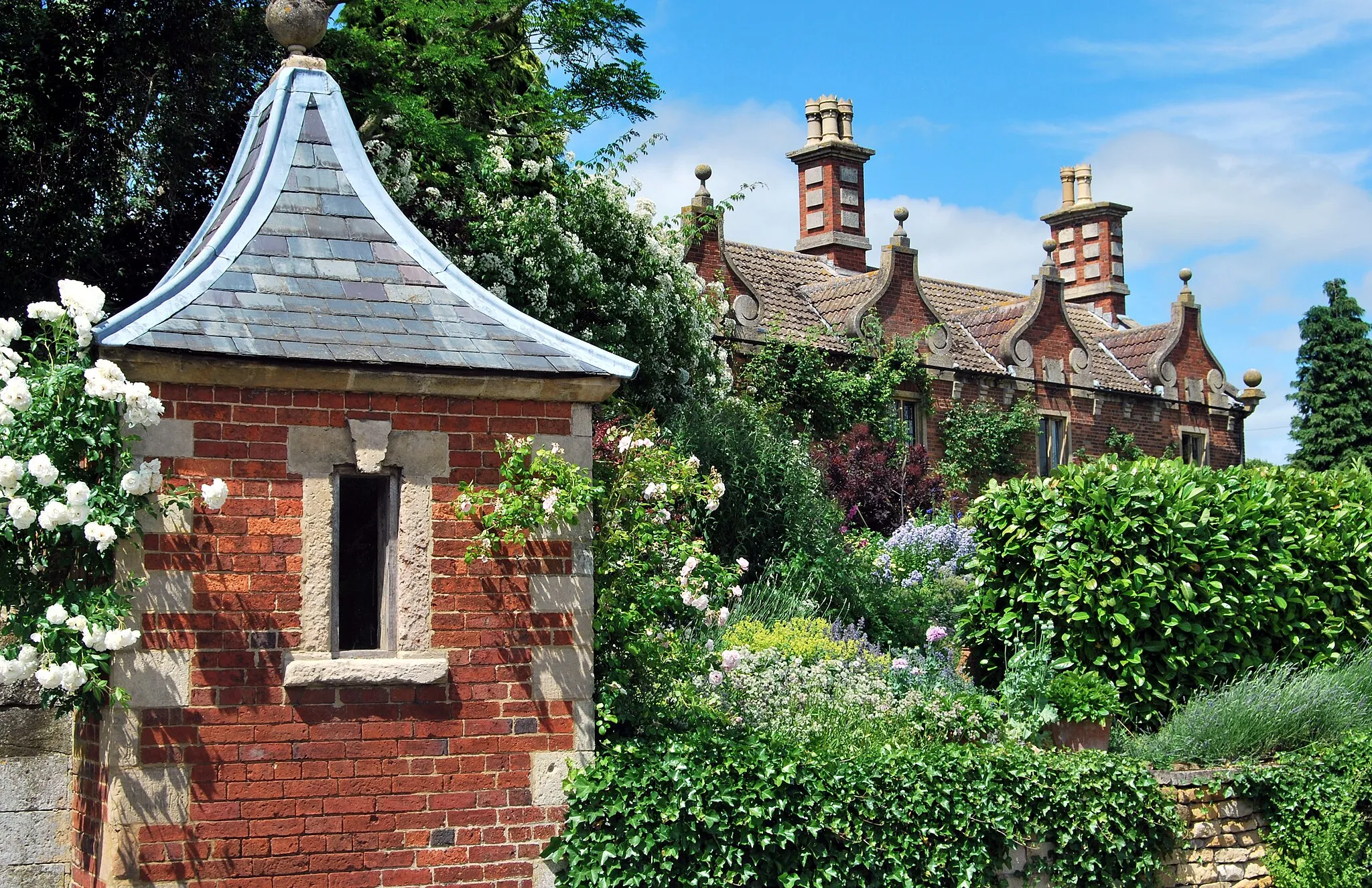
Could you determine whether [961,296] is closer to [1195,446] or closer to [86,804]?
[1195,446]

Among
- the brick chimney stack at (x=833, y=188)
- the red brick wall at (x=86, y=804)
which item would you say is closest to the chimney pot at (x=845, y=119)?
the brick chimney stack at (x=833, y=188)

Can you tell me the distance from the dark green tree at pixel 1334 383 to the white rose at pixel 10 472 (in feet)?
101

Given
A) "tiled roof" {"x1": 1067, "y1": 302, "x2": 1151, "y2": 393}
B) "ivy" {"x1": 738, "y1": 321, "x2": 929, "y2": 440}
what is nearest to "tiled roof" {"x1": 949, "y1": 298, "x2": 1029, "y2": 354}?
"tiled roof" {"x1": 1067, "y1": 302, "x2": 1151, "y2": 393}

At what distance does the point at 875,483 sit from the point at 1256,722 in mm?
10028

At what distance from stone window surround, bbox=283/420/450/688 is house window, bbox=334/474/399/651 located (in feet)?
0.24

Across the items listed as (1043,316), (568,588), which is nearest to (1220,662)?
(568,588)

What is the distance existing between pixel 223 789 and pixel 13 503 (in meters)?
1.70

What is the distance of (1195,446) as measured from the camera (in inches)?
1174

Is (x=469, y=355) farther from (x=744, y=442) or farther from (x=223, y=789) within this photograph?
(x=744, y=442)

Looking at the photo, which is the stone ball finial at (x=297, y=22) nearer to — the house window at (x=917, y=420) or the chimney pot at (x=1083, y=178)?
the house window at (x=917, y=420)

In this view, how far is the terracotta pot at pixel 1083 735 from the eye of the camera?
427 inches

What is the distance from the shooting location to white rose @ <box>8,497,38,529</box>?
6906mm

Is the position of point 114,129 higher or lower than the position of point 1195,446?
higher

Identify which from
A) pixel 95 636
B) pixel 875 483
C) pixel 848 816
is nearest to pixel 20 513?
pixel 95 636
